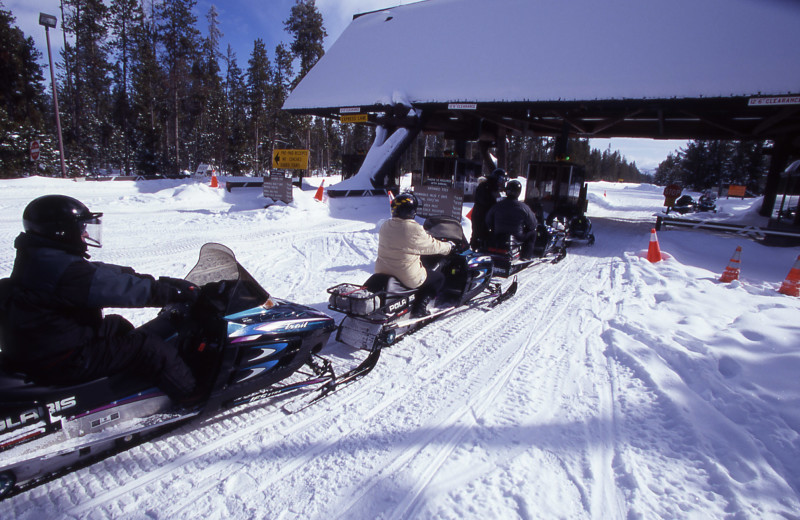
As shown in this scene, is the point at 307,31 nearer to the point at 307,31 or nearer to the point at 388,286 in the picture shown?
the point at 307,31

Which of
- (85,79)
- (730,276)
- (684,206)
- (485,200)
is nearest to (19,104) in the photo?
(85,79)

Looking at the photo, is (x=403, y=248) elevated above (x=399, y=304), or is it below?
above

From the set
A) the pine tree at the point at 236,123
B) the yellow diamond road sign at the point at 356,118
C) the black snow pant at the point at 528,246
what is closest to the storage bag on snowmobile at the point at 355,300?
the black snow pant at the point at 528,246

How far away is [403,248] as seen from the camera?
4184 mm

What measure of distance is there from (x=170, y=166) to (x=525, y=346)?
34.7m

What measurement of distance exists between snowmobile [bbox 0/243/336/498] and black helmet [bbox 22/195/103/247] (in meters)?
0.78

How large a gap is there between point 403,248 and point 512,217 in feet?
10.7

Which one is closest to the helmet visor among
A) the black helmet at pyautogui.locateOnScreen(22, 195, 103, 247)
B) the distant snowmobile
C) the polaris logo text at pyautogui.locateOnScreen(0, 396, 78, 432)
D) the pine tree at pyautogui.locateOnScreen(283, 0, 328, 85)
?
the black helmet at pyautogui.locateOnScreen(22, 195, 103, 247)

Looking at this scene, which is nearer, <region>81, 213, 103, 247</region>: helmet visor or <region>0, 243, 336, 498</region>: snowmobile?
<region>0, 243, 336, 498</region>: snowmobile

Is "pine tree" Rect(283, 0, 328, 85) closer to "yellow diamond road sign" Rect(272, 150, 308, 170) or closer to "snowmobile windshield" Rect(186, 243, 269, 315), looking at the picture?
"yellow diamond road sign" Rect(272, 150, 308, 170)

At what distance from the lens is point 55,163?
23922 mm

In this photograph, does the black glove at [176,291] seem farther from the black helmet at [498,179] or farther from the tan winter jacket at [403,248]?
the black helmet at [498,179]

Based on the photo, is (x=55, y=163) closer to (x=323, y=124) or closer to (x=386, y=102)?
(x=386, y=102)

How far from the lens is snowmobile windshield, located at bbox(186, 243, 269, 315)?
2822 millimetres
